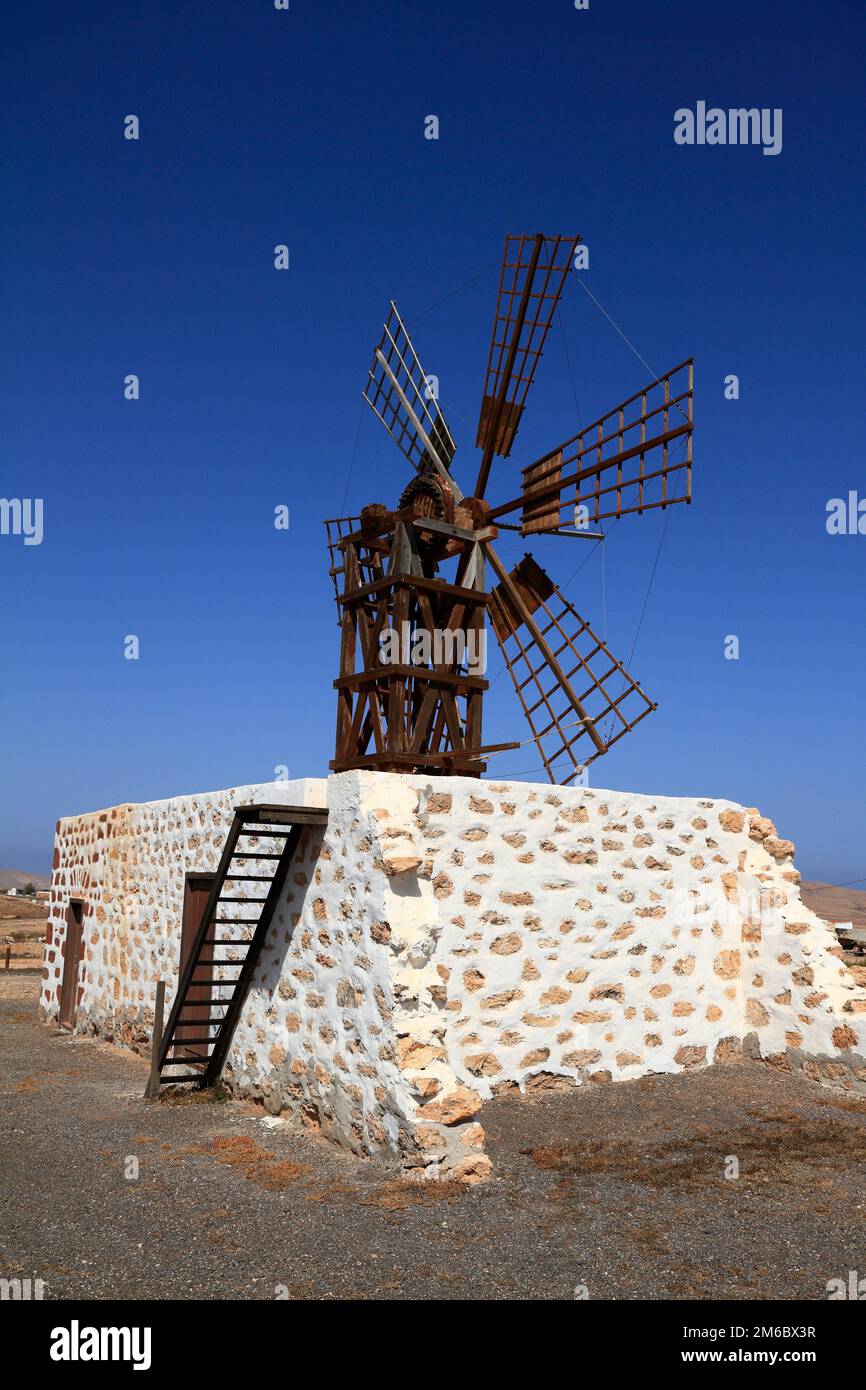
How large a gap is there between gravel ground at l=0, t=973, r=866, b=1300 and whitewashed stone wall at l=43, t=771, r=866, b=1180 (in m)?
0.33

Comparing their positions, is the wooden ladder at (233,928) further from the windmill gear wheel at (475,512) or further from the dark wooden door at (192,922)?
the windmill gear wheel at (475,512)

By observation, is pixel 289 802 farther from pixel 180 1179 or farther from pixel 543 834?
pixel 180 1179

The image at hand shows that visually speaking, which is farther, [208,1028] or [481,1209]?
[208,1028]

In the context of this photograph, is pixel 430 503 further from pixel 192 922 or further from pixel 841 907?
pixel 841 907

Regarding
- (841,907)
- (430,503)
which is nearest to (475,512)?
(430,503)

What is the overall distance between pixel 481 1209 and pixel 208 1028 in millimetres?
4393

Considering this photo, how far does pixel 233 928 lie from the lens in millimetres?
8219

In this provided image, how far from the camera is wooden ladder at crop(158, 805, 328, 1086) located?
7215 mm

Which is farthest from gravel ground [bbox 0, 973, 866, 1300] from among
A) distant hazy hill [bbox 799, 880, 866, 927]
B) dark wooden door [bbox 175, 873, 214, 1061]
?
distant hazy hill [bbox 799, 880, 866, 927]

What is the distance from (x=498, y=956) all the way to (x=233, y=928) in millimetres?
2349

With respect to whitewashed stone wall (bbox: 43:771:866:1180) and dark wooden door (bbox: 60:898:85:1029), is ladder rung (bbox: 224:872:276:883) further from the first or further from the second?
dark wooden door (bbox: 60:898:85:1029)
